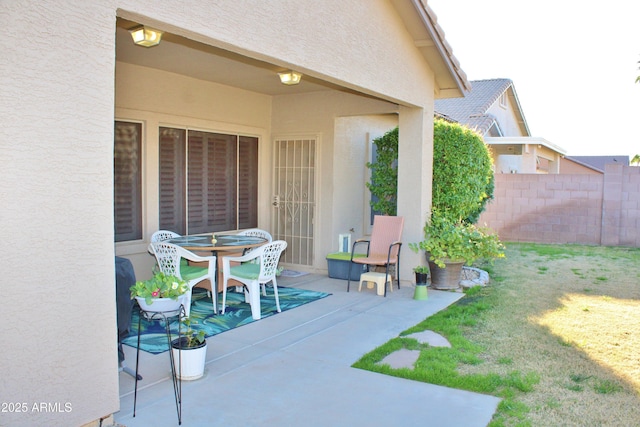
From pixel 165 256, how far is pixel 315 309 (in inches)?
75.7

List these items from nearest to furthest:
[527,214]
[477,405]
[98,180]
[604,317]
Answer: [98,180] < [477,405] < [604,317] < [527,214]

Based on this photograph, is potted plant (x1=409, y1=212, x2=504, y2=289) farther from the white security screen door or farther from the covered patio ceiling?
the covered patio ceiling

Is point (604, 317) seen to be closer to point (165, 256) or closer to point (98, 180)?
point (165, 256)

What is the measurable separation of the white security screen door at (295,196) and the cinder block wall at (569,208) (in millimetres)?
5382

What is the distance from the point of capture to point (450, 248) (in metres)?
8.11

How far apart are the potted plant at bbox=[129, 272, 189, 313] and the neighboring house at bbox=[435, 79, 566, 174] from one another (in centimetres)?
1145

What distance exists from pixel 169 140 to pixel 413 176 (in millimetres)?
3565

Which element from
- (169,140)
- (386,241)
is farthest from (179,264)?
(386,241)

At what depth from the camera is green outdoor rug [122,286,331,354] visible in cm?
557

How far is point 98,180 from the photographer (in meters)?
3.46

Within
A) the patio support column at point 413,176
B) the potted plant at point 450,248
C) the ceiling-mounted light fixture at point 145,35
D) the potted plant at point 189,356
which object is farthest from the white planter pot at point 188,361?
the patio support column at point 413,176

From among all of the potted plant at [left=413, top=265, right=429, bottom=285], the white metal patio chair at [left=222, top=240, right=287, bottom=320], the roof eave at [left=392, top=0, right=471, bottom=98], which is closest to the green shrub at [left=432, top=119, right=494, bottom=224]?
the roof eave at [left=392, top=0, right=471, bottom=98]

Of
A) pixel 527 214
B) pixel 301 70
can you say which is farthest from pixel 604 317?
pixel 527 214

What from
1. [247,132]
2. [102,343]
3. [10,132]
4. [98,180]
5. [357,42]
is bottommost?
[102,343]
